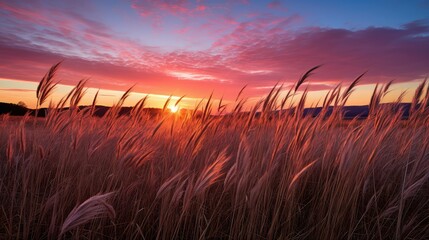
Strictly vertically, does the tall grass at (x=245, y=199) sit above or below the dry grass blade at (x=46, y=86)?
below

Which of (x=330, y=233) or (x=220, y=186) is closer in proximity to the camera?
(x=330, y=233)

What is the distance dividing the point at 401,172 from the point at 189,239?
6.70 ft

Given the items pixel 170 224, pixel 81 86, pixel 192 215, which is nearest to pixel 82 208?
pixel 170 224

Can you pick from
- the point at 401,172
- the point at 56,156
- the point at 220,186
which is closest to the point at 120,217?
the point at 220,186

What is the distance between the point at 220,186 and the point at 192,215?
0.43 meters

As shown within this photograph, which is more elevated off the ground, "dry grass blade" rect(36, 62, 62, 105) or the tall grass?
"dry grass blade" rect(36, 62, 62, 105)

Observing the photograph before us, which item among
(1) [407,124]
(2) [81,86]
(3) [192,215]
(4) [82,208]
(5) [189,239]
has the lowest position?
(5) [189,239]

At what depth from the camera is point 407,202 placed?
2289 mm

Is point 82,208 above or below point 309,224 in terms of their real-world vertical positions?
above

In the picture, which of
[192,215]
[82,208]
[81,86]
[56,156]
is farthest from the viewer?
[56,156]

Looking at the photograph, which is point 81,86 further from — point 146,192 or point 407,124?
point 407,124

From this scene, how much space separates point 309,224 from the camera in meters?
1.92

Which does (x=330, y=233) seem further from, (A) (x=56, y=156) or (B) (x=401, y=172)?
(A) (x=56, y=156)

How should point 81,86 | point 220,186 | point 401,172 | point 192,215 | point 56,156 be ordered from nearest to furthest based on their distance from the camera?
point 192,215, point 220,186, point 81,86, point 401,172, point 56,156
